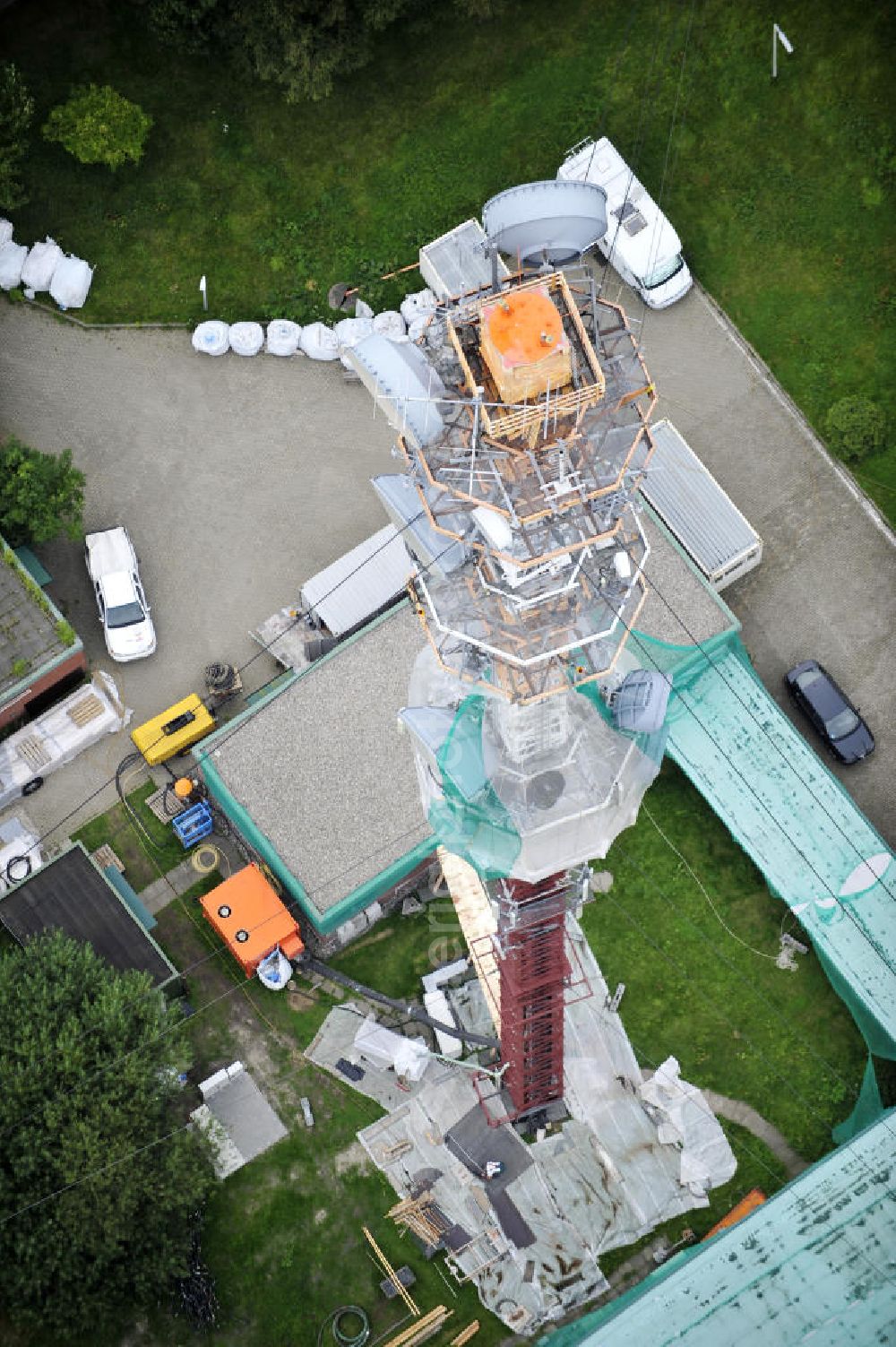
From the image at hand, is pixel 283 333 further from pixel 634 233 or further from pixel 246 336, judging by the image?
pixel 634 233

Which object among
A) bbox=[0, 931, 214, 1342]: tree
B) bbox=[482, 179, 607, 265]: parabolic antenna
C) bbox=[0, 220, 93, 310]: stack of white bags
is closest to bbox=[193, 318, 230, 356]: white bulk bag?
bbox=[0, 220, 93, 310]: stack of white bags

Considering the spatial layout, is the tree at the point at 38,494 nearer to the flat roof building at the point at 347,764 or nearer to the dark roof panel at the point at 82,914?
the flat roof building at the point at 347,764

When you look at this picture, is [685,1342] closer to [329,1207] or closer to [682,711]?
[329,1207]

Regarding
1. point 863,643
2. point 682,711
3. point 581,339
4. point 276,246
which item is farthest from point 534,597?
point 276,246

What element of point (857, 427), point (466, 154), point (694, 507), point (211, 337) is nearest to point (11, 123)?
point (211, 337)

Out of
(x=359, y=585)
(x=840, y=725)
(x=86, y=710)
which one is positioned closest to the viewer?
(x=840, y=725)

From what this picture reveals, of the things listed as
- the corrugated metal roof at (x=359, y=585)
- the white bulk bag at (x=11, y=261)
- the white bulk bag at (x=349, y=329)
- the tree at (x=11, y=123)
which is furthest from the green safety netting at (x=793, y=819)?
the tree at (x=11, y=123)

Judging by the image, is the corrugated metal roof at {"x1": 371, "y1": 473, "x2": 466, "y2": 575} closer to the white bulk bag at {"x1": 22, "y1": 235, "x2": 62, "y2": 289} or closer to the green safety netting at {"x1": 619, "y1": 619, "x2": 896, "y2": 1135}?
the green safety netting at {"x1": 619, "y1": 619, "x2": 896, "y2": 1135}
